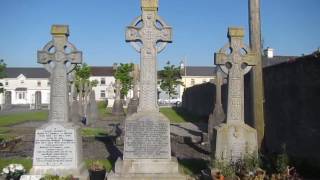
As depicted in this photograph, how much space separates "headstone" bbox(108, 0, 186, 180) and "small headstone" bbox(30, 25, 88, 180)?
3.25ft

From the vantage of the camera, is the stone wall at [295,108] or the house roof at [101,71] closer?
the stone wall at [295,108]

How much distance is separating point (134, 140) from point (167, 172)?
3.26ft

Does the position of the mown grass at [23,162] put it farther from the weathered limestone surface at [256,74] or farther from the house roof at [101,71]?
the house roof at [101,71]

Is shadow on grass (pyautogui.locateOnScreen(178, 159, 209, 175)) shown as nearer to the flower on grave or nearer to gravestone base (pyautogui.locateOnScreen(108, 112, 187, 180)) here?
gravestone base (pyautogui.locateOnScreen(108, 112, 187, 180))

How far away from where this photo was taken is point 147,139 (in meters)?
9.35

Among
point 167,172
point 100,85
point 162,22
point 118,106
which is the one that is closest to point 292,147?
point 167,172

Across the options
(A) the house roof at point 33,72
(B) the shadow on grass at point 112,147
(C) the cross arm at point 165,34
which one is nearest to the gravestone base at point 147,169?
(B) the shadow on grass at point 112,147

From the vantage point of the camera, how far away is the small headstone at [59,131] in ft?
30.1

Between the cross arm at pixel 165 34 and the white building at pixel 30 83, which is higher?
the white building at pixel 30 83

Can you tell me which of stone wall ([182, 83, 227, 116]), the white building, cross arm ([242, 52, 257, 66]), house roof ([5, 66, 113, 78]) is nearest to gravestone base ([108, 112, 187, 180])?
cross arm ([242, 52, 257, 66])

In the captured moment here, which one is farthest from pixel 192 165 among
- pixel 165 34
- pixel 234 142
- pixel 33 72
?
pixel 33 72

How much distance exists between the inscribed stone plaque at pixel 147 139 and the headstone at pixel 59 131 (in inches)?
44.9

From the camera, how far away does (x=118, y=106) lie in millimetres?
35156

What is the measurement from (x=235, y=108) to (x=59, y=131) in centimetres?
393
